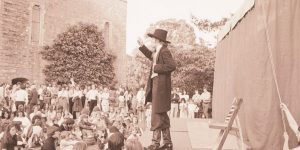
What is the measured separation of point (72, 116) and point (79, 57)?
11602mm

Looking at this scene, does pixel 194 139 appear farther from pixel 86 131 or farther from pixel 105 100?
pixel 105 100

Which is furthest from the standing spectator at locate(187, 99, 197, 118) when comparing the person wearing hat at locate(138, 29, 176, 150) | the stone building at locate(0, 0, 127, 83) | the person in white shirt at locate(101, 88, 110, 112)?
the person wearing hat at locate(138, 29, 176, 150)

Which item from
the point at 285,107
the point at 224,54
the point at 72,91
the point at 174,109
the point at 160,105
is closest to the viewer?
the point at 285,107

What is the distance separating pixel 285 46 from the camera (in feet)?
20.5

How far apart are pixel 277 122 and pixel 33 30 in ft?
84.3

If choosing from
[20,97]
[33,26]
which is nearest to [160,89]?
[20,97]

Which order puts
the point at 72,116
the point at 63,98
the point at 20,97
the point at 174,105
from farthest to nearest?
the point at 63,98 < the point at 174,105 < the point at 72,116 < the point at 20,97

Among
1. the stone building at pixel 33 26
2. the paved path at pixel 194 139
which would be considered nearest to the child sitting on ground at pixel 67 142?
the paved path at pixel 194 139

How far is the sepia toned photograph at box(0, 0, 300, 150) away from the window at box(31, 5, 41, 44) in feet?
0.22

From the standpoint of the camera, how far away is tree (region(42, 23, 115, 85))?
97.1 ft

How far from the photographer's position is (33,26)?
98.8 ft

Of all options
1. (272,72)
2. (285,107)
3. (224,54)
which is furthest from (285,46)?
(224,54)

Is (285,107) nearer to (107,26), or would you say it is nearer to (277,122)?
(277,122)

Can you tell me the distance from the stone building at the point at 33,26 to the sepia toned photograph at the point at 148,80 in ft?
0.21
